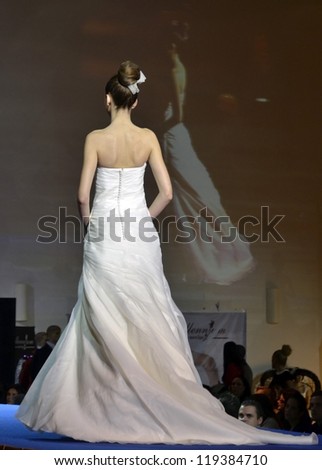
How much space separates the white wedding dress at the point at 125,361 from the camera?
158 inches

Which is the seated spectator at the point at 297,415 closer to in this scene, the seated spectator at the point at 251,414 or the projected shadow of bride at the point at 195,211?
the seated spectator at the point at 251,414

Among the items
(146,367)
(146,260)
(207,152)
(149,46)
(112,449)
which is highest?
(149,46)

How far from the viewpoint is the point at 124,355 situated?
13.8 ft

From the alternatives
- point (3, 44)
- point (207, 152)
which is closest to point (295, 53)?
point (207, 152)

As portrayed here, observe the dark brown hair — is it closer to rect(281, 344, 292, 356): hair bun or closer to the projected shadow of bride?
the projected shadow of bride

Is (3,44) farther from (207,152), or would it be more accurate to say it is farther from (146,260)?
(146,260)

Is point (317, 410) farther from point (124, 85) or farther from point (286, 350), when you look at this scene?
point (286, 350)

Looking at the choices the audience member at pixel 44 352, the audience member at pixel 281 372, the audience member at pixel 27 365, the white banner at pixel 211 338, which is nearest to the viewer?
the audience member at pixel 281 372

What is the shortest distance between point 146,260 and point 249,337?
5614mm

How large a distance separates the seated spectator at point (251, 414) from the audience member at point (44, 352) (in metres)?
3.67

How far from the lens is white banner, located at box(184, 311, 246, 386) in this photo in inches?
357

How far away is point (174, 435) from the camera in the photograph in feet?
13.0

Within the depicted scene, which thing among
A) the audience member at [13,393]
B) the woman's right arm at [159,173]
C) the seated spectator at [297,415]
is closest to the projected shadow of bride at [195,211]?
the audience member at [13,393]

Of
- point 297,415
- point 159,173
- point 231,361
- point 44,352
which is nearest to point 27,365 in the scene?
point 44,352
